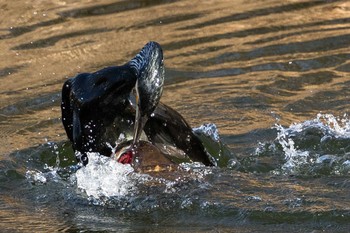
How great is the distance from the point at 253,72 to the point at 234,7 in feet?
5.75

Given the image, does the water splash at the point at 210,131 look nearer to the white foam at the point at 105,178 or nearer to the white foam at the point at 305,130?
the white foam at the point at 305,130

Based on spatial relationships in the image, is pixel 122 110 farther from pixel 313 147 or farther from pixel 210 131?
pixel 313 147

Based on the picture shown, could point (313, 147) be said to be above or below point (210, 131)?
below

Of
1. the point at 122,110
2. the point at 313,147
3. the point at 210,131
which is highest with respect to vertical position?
the point at 122,110

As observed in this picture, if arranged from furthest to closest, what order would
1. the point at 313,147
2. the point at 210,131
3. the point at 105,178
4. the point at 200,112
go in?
the point at 200,112 → the point at 210,131 → the point at 313,147 → the point at 105,178

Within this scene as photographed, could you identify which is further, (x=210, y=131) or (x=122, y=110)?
(x=210, y=131)

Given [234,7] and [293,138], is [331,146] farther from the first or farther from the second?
[234,7]

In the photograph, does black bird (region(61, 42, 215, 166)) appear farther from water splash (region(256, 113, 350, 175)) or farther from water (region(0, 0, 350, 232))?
water splash (region(256, 113, 350, 175))

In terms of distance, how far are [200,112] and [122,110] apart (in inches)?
63.7

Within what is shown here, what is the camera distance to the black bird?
5.20m

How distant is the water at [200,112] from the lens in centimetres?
504

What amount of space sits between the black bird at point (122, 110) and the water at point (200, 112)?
0.51 ft

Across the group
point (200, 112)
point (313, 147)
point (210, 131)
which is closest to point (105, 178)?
point (210, 131)

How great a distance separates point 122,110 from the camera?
5.40 m
